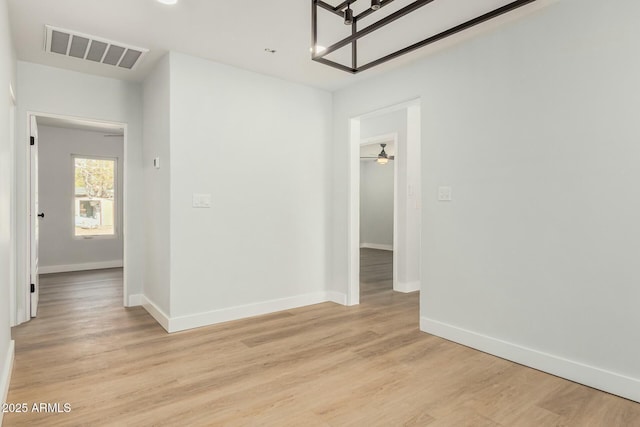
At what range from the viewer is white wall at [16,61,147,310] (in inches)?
144

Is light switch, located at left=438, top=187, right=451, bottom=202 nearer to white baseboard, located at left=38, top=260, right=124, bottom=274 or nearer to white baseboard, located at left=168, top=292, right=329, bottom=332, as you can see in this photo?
white baseboard, located at left=168, top=292, right=329, bottom=332

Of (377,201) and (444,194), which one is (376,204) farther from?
(444,194)

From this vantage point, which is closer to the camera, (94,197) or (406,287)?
(406,287)

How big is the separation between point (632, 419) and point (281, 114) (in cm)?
369

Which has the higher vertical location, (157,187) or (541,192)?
(157,187)

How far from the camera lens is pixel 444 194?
3.24 meters

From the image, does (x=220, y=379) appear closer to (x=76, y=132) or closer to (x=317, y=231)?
(x=317, y=231)

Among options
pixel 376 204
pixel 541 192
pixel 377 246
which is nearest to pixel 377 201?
pixel 376 204

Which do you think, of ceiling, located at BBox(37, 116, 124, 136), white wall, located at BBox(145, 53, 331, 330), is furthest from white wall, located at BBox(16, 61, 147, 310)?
ceiling, located at BBox(37, 116, 124, 136)

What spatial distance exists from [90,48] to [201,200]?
63.9 inches

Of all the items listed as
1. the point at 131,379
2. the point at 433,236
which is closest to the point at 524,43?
the point at 433,236

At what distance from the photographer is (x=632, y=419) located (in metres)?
2.01

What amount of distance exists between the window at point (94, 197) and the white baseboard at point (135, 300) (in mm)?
3314

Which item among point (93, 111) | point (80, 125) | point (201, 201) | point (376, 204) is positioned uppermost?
point (80, 125)
